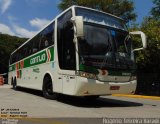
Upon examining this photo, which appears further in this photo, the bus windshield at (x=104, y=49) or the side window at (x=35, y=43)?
the side window at (x=35, y=43)

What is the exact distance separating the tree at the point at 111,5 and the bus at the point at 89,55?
72.3 feet

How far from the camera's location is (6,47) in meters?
51.7

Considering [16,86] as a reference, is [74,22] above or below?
above

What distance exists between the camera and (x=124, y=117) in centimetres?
1048

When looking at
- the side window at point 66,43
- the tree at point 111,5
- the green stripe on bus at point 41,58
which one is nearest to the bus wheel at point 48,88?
the green stripe on bus at point 41,58

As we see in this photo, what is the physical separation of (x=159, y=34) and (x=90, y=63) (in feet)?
37.8

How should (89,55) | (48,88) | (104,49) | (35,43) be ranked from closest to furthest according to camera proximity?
1. (89,55)
2. (104,49)
3. (48,88)
4. (35,43)

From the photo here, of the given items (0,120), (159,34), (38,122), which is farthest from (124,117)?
(159,34)

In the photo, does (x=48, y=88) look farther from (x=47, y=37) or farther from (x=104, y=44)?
(x=104, y=44)

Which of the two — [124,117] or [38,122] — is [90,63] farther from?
[38,122]

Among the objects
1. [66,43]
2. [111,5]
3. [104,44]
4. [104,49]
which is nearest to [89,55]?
[104,49]

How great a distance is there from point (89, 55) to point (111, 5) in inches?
1022

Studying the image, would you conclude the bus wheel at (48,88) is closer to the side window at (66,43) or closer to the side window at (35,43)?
the side window at (66,43)

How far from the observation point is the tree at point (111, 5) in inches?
1476
